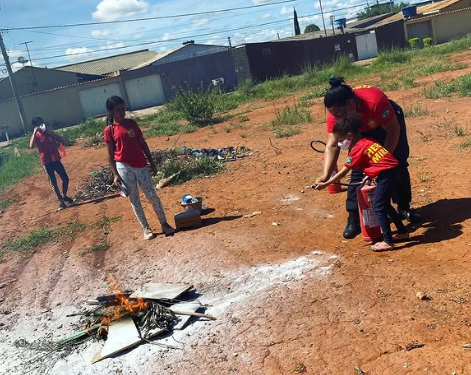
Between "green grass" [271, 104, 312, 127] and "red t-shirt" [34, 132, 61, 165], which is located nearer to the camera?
"red t-shirt" [34, 132, 61, 165]

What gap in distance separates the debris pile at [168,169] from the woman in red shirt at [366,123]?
484 cm

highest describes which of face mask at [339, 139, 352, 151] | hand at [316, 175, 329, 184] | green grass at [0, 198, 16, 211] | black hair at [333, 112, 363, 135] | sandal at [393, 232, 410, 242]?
black hair at [333, 112, 363, 135]

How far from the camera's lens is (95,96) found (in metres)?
39.4

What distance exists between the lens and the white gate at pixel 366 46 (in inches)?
1726

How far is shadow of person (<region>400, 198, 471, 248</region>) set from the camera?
4.70m

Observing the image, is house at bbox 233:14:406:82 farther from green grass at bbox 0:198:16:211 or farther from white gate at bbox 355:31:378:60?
green grass at bbox 0:198:16:211

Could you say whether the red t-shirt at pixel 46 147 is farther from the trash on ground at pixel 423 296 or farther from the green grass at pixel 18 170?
the trash on ground at pixel 423 296

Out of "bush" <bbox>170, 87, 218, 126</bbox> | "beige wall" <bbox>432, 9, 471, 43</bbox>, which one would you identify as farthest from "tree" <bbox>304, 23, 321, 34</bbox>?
"bush" <bbox>170, 87, 218, 126</bbox>

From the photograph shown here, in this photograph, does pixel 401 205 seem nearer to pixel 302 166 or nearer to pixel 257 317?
pixel 257 317

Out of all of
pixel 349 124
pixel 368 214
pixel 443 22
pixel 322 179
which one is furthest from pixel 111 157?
pixel 443 22

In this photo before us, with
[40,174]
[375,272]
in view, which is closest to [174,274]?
[375,272]

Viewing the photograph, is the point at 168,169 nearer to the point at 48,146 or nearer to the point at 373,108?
the point at 48,146

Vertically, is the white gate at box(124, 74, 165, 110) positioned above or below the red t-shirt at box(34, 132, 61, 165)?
above

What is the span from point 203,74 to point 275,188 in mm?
32860
